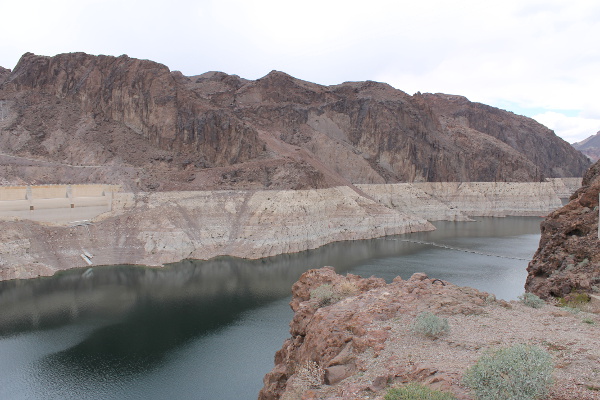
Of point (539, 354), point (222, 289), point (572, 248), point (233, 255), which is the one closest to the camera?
point (539, 354)

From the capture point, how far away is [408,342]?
10.4 metres

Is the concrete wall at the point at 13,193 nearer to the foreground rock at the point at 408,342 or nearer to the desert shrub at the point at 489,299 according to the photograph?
the foreground rock at the point at 408,342

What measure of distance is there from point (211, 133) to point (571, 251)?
61.6 meters

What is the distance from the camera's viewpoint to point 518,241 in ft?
223

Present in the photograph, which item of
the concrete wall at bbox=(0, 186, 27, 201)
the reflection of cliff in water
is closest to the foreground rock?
the reflection of cliff in water

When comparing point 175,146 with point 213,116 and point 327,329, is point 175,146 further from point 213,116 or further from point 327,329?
point 327,329

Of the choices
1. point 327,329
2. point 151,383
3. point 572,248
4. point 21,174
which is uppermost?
→ point 21,174

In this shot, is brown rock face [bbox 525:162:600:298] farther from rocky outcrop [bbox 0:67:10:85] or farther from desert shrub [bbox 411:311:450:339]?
rocky outcrop [bbox 0:67:10:85]

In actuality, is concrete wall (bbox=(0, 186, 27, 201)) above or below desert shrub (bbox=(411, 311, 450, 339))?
above

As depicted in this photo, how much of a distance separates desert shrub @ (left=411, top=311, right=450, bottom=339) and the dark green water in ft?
43.1

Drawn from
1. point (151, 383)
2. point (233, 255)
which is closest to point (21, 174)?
point (233, 255)

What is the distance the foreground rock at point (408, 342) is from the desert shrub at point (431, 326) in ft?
0.54

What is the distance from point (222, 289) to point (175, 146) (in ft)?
123

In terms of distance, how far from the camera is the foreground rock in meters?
8.44
